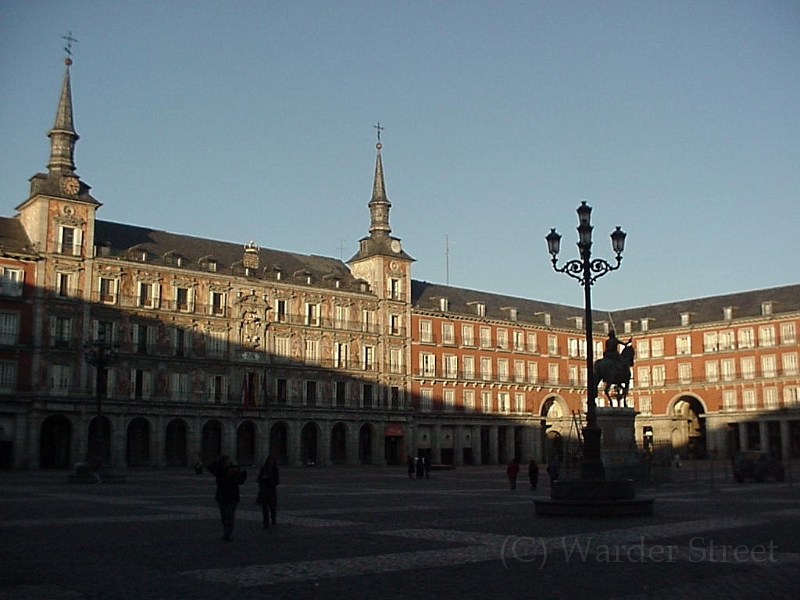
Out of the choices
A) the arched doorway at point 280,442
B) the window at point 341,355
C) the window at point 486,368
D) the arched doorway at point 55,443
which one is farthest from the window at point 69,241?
the window at point 486,368

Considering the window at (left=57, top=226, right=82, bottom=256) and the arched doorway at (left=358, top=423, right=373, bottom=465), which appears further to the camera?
the arched doorway at (left=358, top=423, right=373, bottom=465)

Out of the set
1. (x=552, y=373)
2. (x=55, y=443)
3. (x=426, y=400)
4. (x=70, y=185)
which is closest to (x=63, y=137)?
(x=70, y=185)

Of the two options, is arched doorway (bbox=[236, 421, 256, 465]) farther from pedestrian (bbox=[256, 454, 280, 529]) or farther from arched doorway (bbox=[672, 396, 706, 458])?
pedestrian (bbox=[256, 454, 280, 529])

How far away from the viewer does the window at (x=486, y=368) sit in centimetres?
8462

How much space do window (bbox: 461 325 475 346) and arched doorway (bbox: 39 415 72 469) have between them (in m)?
36.3

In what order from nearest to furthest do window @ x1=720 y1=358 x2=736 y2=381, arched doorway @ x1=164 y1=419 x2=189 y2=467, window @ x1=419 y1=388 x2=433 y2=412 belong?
arched doorway @ x1=164 y1=419 x2=189 y2=467 → window @ x1=419 y1=388 x2=433 y2=412 → window @ x1=720 y1=358 x2=736 y2=381

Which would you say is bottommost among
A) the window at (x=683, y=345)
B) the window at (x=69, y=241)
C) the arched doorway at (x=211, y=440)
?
the arched doorway at (x=211, y=440)

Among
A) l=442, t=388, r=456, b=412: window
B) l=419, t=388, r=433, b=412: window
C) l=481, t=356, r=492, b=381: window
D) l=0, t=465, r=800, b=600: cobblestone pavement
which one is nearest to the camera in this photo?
l=0, t=465, r=800, b=600: cobblestone pavement

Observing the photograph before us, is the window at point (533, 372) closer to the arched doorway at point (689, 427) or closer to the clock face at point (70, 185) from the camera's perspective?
the arched doorway at point (689, 427)

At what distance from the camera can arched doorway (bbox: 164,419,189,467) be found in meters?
66.0

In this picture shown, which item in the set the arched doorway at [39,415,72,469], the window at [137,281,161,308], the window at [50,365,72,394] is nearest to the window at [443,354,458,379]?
the window at [137,281,161,308]

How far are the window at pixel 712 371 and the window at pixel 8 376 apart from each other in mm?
62604

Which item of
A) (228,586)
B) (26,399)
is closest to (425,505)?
(228,586)

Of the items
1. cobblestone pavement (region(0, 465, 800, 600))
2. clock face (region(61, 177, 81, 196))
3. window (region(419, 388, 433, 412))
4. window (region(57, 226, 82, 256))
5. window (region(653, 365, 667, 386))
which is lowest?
cobblestone pavement (region(0, 465, 800, 600))
